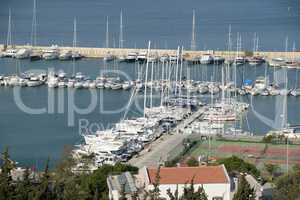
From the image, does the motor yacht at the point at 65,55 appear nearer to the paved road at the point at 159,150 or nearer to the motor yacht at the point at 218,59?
the motor yacht at the point at 218,59

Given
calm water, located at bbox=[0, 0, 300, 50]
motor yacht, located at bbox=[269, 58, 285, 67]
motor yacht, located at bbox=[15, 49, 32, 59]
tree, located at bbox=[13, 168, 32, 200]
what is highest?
calm water, located at bbox=[0, 0, 300, 50]

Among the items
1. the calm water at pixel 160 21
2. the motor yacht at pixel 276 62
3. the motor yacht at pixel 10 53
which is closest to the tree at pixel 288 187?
the motor yacht at pixel 276 62

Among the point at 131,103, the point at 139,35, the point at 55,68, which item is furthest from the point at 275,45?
the point at 131,103

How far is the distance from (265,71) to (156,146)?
418 inches

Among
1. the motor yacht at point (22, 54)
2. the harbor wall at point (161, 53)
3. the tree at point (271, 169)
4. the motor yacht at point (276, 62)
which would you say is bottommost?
the tree at point (271, 169)

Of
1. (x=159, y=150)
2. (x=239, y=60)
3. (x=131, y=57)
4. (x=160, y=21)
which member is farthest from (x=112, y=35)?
(x=159, y=150)

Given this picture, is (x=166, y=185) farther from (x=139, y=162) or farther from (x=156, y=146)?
(x=156, y=146)

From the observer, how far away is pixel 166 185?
11141 mm

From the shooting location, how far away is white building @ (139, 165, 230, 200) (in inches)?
438

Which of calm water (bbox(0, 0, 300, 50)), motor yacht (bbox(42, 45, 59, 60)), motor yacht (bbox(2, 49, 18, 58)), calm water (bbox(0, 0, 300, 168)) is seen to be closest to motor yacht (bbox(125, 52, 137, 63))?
calm water (bbox(0, 0, 300, 168))

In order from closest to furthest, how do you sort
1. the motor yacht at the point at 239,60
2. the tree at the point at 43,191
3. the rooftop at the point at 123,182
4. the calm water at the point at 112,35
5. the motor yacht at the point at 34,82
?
the tree at the point at 43,191, the rooftop at the point at 123,182, the calm water at the point at 112,35, the motor yacht at the point at 34,82, the motor yacht at the point at 239,60

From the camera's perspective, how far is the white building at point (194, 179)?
11.1 metres

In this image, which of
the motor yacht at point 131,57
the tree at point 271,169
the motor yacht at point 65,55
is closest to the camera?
the tree at point 271,169

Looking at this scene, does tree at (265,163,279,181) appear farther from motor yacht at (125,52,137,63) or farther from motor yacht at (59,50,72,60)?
motor yacht at (59,50,72,60)
